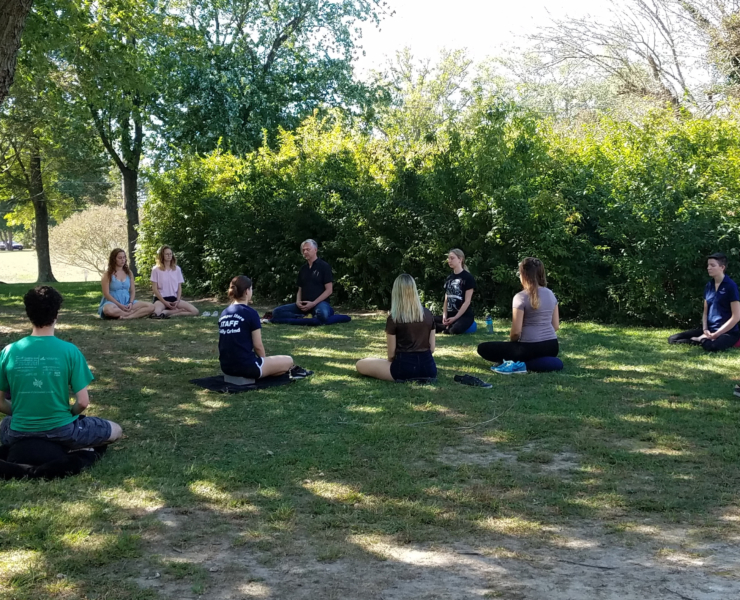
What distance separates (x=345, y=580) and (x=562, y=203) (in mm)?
10257

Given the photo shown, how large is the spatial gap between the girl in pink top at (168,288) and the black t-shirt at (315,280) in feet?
7.80

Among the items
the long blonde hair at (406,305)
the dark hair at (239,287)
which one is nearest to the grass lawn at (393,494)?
the long blonde hair at (406,305)

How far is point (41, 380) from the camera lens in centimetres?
496

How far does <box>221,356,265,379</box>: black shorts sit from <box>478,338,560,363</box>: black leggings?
2.78m

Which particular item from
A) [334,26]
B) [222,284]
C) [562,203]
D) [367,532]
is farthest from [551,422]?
[334,26]

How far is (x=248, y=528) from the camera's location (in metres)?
4.11

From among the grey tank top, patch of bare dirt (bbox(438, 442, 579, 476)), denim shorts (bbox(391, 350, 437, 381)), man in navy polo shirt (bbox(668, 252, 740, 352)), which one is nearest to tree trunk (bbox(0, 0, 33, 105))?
denim shorts (bbox(391, 350, 437, 381))

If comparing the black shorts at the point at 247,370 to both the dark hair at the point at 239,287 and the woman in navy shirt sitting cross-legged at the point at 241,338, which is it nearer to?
the woman in navy shirt sitting cross-legged at the point at 241,338

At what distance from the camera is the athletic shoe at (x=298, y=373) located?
816 cm

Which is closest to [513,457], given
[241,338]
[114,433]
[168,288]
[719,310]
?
[114,433]

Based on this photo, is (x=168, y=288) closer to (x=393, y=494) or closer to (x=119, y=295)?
(x=119, y=295)

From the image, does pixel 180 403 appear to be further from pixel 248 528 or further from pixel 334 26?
pixel 334 26

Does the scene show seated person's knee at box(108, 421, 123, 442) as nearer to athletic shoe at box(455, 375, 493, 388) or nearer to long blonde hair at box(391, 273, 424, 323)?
long blonde hair at box(391, 273, 424, 323)

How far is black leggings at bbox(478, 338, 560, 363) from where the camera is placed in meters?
8.53
